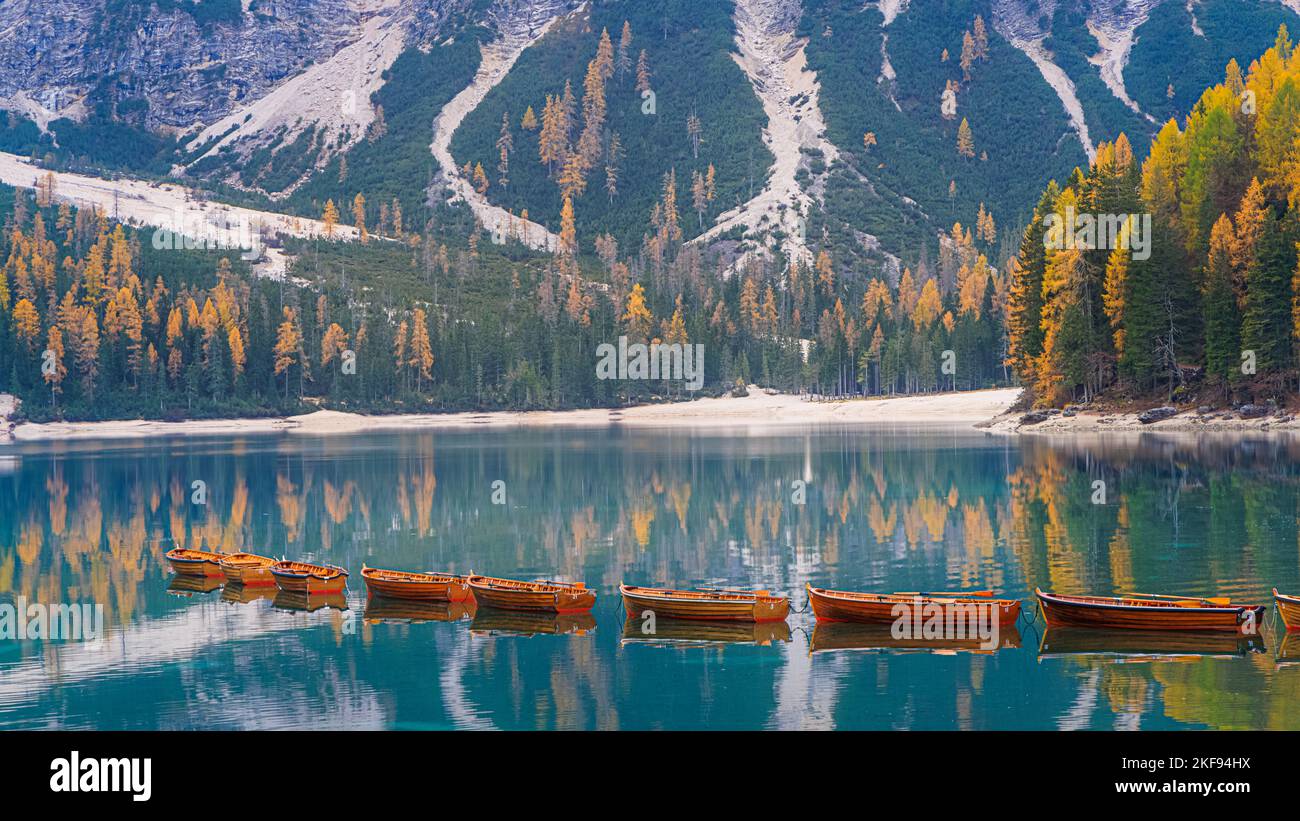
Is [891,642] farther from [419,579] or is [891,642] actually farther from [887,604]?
[419,579]

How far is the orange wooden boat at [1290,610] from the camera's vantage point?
1212 inches

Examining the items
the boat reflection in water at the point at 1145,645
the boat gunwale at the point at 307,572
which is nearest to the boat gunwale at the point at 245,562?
the boat gunwale at the point at 307,572

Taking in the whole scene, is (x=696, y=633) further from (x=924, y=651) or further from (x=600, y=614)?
(x=924, y=651)

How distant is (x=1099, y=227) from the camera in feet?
315

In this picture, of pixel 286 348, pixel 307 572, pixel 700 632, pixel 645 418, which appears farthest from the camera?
pixel 286 348

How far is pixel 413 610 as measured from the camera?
126ft

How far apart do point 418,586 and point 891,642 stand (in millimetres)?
15966

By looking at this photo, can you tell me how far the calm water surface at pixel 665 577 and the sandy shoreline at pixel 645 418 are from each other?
175 feet

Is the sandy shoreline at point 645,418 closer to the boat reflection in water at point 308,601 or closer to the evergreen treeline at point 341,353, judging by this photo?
the evergreen treeline at point 341,353

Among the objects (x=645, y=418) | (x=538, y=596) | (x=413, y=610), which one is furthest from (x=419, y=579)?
(x=645, y=418)

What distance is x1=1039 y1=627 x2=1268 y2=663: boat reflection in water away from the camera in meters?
29.5

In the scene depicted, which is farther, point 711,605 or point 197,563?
point 197,563

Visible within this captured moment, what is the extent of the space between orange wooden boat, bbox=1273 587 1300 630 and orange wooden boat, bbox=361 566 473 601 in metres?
24.0

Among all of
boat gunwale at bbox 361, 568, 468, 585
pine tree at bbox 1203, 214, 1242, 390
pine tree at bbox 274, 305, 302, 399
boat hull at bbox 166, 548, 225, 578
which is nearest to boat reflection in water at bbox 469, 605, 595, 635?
boat gunwale at bbox 361, 568, 468, 585
